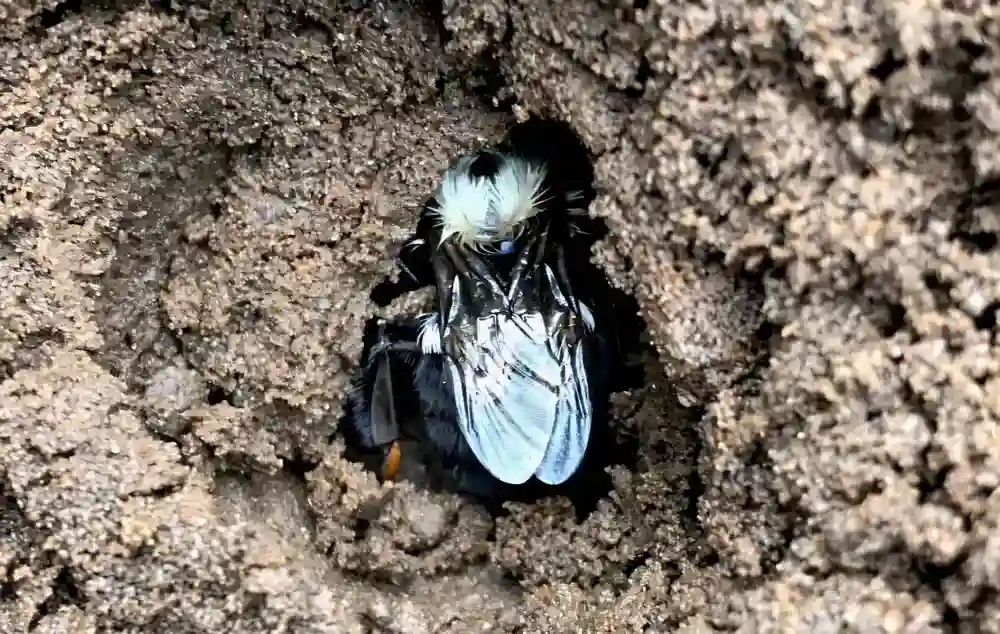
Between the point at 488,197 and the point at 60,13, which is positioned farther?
the point at 488,197

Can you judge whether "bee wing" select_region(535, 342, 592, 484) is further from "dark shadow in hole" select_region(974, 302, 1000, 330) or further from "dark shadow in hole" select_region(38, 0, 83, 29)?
"dark shadow in hole" select_region(38, 0, 83, 29)

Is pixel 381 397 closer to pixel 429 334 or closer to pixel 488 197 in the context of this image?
pixel 429 334

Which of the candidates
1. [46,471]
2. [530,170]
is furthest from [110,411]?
[530,170]

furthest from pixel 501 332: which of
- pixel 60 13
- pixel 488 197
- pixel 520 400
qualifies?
pixel 60 13

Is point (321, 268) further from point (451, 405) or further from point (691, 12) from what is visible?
point (691, 12)

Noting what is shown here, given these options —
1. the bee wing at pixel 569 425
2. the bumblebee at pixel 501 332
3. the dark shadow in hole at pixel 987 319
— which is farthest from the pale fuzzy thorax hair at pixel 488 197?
the dark shadow in hole at pixel 987 319
